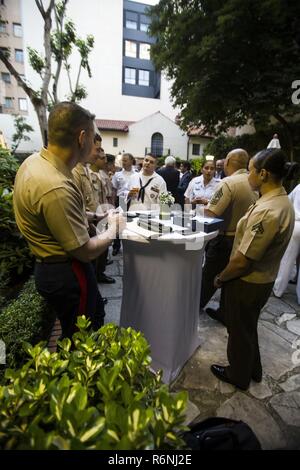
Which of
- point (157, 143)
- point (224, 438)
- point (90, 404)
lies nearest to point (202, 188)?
point (224, 438)

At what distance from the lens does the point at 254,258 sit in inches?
74.4

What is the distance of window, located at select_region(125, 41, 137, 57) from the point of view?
34.2 m

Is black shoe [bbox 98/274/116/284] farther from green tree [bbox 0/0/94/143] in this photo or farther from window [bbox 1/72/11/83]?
window [bbox 1/72/11/83]

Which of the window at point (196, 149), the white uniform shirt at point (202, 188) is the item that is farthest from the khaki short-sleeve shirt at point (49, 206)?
the window at point (196, 149)

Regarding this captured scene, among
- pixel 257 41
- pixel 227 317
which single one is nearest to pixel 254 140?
pixel 257 41

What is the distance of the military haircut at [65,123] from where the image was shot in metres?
1.55

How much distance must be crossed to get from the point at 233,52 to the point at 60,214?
1083 cm

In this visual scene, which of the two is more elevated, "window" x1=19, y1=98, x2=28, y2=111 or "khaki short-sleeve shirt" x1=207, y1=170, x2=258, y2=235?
"window" x1=19, y1=98, x2=28, y2=111

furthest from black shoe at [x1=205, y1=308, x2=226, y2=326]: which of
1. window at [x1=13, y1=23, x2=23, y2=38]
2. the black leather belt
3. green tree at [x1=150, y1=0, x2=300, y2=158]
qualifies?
window at [x1=13, y1=23, x2=23, y2=38]

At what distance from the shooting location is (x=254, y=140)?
14.5m

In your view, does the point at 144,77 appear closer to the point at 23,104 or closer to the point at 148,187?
the point at 23,104

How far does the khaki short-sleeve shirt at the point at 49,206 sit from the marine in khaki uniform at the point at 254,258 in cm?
116

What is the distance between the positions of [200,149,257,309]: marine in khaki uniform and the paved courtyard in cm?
70

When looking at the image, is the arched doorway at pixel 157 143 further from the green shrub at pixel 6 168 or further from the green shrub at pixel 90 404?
the green shrub at pixel 90 404
